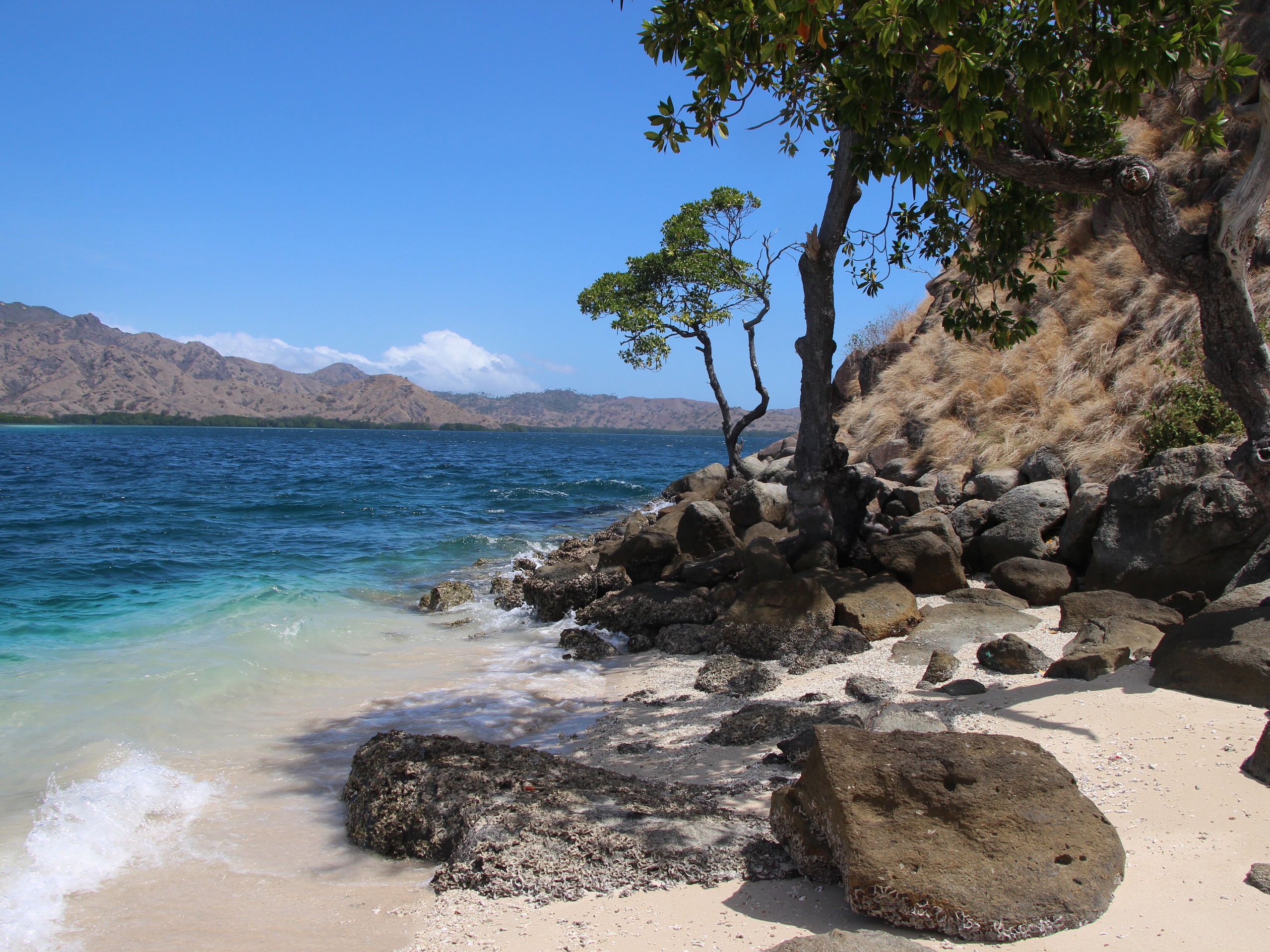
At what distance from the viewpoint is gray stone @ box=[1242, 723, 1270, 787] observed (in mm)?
3797

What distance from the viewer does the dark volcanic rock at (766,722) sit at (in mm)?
5672

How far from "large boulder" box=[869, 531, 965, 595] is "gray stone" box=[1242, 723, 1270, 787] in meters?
5.44

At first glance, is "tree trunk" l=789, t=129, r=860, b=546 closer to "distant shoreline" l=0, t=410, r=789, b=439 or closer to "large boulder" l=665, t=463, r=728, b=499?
"large boulder" l=665, t=463, r=728, b=499

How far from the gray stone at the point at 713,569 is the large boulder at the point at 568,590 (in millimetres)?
1036

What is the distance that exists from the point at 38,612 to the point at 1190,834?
46.4ft

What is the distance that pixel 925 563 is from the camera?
9414mm

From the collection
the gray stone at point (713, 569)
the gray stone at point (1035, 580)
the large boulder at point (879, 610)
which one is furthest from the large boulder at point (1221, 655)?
the gray stone at point (713, 569)

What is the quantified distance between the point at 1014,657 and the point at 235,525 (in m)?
21.2

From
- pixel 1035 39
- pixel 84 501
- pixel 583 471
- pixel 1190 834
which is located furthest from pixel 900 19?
pixel 583 471

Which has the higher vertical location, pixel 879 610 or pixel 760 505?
pixel 760 505

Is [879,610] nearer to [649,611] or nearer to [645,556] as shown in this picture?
[649,611]

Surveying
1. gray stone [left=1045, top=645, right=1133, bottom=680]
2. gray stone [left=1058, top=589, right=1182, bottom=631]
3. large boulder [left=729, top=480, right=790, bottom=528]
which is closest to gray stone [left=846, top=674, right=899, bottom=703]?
gray stone [left=1045, top=645, right=1133, bottom=680]

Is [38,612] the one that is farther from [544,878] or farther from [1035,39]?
[1035,39]

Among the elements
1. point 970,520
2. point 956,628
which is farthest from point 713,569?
point 956,628
